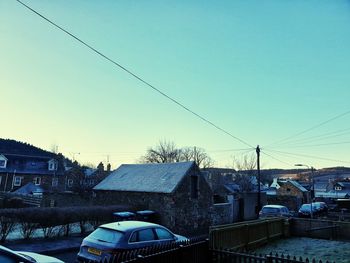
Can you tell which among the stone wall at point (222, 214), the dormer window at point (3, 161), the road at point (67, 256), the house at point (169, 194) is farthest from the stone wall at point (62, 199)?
the dormer window at point (3, 161)

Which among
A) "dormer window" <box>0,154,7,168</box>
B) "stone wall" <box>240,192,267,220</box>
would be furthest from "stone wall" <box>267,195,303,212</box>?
"dormer window" <box>0,154,7,168</box>

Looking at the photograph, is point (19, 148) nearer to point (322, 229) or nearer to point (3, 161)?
point (3, 161)

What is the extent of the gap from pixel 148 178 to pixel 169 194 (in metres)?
4.32

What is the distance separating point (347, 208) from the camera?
4938 cm

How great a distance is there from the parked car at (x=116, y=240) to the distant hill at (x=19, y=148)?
57882 millimetres

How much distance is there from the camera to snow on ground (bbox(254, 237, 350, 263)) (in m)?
14.0

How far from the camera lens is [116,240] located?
991 cm

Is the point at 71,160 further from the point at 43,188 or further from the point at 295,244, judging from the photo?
the point at 295,244

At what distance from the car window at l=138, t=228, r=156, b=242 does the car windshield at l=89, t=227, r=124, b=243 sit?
0.73 meters

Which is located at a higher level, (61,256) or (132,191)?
(132,191)

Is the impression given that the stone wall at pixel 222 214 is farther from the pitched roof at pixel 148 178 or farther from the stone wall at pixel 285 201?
the stone wall at pixel 285 201

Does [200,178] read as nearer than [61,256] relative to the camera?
No

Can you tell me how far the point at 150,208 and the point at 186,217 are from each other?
281 cm

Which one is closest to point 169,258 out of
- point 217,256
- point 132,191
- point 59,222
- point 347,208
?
point 217,256
